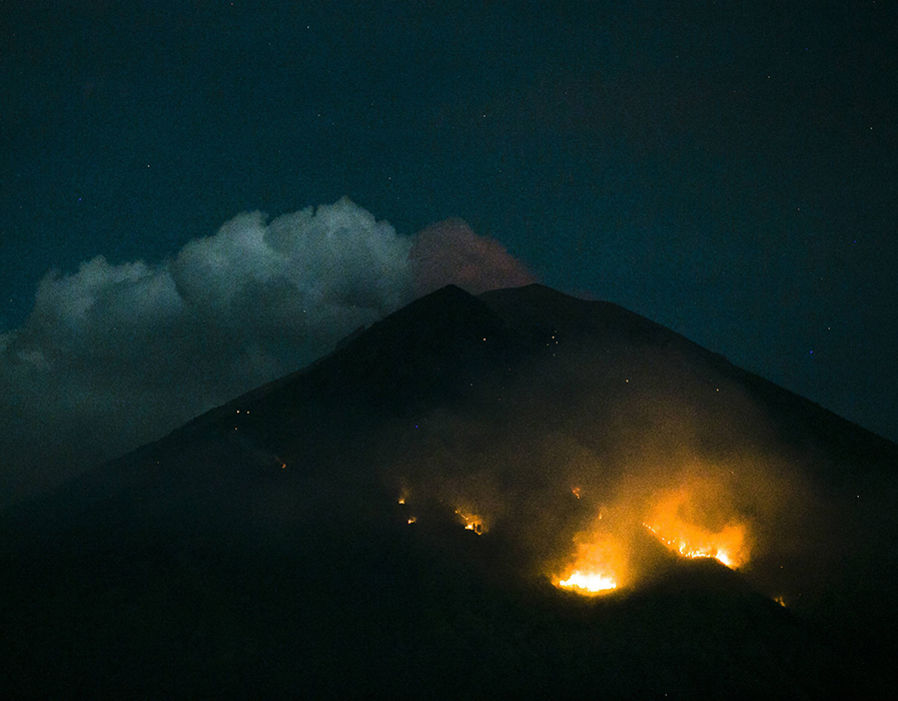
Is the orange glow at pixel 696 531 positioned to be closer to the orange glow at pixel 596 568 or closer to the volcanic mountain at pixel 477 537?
the volcanic mountain at pixel 477 537

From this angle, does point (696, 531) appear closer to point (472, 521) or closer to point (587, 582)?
point (587, 582)

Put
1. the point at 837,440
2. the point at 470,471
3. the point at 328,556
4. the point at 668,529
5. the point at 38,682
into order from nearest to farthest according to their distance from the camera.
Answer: the point at 38,682
the point at 328,556
the point at 668,529
the point at 470,471
the point at 837,440

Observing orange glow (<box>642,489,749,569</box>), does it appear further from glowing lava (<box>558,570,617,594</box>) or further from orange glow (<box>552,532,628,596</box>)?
glowing lava (<box>558,570,617,594</box>)

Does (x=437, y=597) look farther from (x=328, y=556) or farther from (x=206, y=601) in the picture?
(x=206, y=601)

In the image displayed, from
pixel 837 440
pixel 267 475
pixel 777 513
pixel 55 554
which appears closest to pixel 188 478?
pixel 267 475

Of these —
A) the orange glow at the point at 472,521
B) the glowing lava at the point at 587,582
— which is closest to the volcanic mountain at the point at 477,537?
the glowing lava at the point at 587,582

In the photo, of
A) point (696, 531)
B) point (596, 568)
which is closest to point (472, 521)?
point (596, 568)
